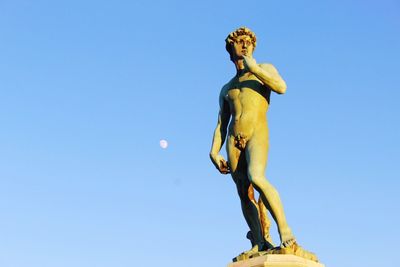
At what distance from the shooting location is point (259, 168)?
8945 millimetres

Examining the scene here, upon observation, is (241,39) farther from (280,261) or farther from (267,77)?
(280,261)

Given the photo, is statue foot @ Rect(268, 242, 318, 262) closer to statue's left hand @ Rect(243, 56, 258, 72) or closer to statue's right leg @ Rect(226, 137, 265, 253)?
statue's right leg @ Rect(226, 137, 265, 253)

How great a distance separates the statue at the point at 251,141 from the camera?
345 inches

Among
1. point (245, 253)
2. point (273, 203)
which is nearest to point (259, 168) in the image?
point (273, 203)

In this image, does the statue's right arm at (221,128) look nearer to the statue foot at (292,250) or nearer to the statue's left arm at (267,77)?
the statue's left arm at (267,77)

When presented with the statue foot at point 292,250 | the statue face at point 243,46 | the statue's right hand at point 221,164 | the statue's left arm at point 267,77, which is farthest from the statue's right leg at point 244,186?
the statue face at point 243,46

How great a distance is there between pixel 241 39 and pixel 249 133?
1581mm

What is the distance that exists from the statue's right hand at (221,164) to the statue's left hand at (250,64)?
4.82ft

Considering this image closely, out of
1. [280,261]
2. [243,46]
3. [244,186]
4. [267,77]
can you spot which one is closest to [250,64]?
[267,77]

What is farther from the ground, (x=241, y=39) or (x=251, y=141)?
(x=241, y=39)

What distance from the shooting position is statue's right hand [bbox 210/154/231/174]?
9591 millimetres

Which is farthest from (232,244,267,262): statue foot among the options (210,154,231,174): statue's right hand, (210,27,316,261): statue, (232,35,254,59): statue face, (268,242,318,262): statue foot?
(232,35,254,59): statue face

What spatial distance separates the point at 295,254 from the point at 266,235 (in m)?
0.90

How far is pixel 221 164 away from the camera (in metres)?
9.63
